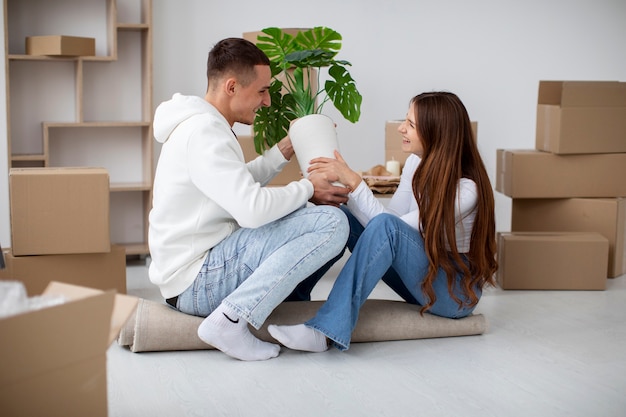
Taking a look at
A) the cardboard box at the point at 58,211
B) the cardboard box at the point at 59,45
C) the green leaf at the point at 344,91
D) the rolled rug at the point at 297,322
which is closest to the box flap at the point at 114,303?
the rolled rug at the point at 297,322

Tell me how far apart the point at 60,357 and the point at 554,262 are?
2.51m

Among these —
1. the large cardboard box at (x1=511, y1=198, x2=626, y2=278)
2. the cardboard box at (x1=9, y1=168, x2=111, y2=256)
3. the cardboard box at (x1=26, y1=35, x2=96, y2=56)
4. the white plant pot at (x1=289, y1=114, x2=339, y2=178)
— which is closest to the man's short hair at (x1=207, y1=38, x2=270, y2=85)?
the white plant pot at (x1=289, y1=114, x2=339, y2=178)

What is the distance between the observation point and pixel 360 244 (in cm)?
249

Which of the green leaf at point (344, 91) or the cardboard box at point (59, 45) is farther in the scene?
the cardboard box at point (59, 45)

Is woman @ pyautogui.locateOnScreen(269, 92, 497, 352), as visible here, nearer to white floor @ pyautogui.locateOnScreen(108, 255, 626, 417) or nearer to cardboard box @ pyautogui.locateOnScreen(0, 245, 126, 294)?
white floor @ pyautogui.locateOnScreen(108, 255, 626, 417)

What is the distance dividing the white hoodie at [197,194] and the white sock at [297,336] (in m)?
0.30

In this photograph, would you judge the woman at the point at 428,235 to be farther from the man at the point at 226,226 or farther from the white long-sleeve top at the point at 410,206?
the man at the point at 226,226

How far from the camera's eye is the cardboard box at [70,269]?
9.77ft

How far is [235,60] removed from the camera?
254 cm

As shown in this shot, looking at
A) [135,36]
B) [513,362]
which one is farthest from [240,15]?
[513,362]

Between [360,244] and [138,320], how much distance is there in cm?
72

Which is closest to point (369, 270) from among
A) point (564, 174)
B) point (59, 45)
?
point (564, 174)

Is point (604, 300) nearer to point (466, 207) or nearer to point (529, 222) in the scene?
point (529, 222)

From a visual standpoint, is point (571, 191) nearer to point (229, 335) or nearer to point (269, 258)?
point (269, 258)
